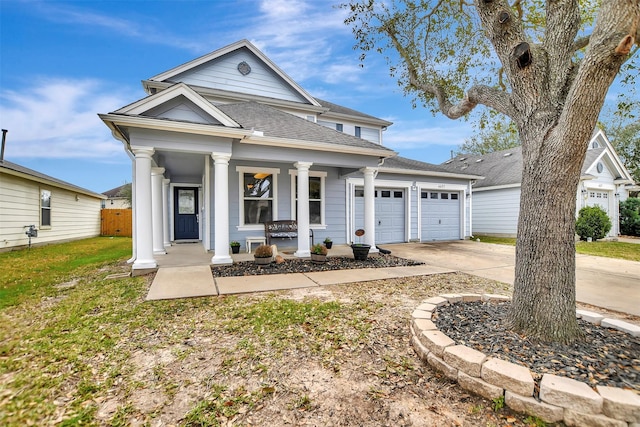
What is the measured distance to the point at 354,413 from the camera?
1844 millimetres

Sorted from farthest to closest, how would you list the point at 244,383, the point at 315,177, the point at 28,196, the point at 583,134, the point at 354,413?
the point at 28,196
the point at 315,177
the point at 583,134
the point at 244,383
the point at 354,413

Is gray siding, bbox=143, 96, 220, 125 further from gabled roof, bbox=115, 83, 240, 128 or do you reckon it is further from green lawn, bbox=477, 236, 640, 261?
green lawn, bbox=477, 236, 640, 261

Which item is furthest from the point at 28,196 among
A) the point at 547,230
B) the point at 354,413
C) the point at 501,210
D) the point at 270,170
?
the point at 501,210

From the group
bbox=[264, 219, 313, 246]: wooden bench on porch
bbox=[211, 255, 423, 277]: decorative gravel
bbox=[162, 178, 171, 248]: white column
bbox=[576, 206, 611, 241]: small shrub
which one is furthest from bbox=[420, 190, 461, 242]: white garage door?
bbox=[162, 178, 171, 248]: white column

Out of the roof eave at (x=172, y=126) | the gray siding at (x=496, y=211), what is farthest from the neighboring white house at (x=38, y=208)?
the gray siding at (x=496, y=211)

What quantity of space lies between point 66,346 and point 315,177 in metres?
7.35

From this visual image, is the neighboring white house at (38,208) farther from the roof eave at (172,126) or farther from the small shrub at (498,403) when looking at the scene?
the small shrub at (498,403)

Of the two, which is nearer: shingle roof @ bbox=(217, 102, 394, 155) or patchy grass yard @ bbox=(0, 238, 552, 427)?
patchy grass yard @ bbox=(0, 238, 552, 427)

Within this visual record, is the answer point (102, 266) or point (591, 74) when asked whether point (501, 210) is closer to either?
point (591, 74)

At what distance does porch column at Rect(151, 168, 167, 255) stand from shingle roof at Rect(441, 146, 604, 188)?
11766 millimetres

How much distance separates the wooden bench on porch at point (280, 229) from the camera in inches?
314

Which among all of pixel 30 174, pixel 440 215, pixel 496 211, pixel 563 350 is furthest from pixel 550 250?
pixel 30 174

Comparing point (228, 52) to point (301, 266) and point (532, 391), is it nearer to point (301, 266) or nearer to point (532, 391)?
point (301, 266)

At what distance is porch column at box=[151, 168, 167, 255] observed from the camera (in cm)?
769
